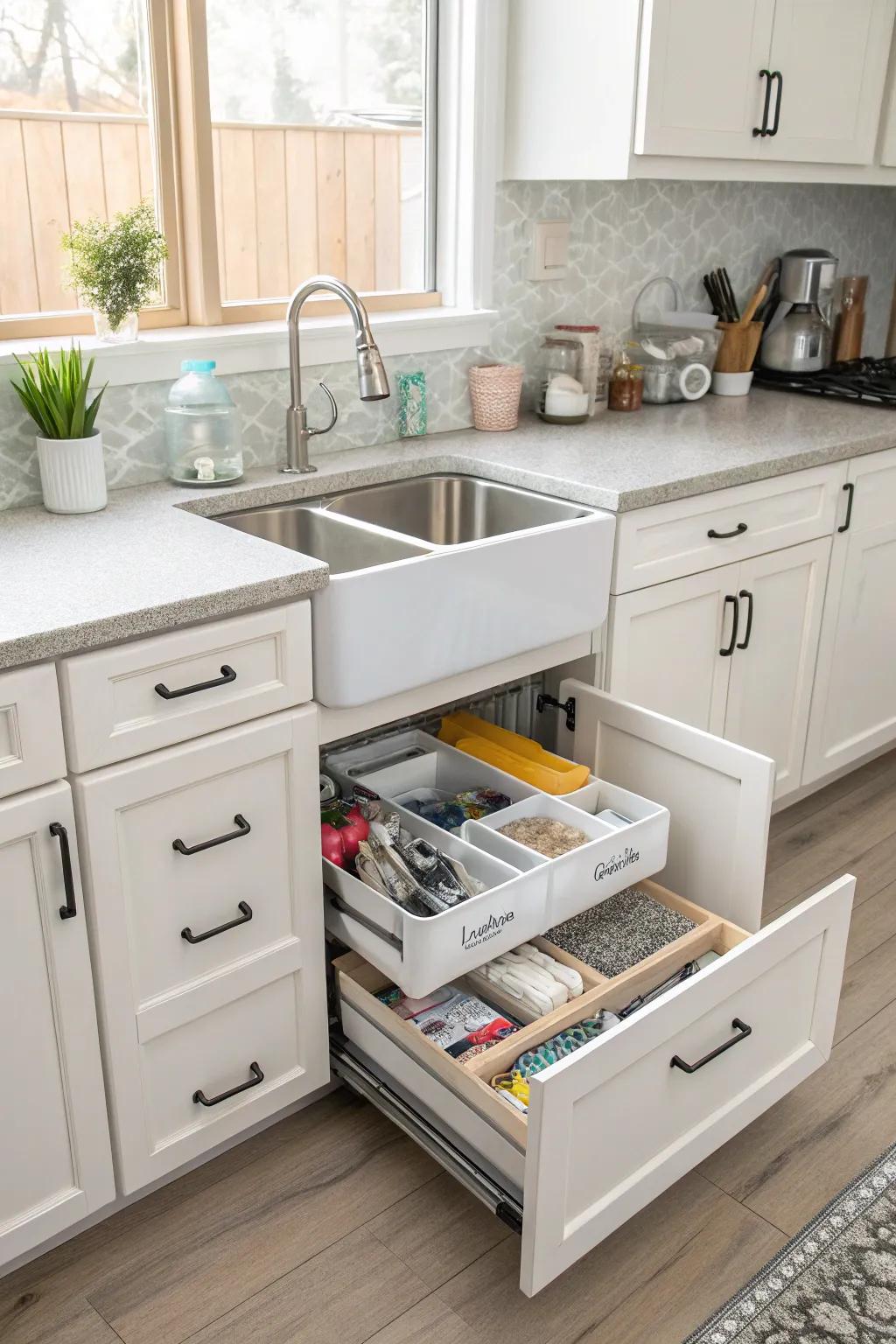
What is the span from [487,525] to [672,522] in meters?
0.36

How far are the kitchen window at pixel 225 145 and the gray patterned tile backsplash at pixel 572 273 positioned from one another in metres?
0.16

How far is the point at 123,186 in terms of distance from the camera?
2102mm

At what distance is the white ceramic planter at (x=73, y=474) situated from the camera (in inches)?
72.4

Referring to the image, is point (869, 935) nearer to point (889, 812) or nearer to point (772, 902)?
point (772, 902)

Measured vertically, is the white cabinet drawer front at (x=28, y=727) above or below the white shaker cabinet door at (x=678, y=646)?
above

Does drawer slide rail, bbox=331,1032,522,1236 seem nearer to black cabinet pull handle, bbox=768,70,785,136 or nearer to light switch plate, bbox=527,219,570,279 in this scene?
light switch plate, bbox=527,219,570,279

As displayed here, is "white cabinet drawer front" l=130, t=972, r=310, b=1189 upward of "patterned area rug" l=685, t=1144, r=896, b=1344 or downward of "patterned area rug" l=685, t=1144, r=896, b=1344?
upward

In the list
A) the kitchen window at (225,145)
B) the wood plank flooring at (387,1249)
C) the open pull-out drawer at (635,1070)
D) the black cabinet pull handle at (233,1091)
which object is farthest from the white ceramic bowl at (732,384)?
the black cabinet pull handle at (233,1091)

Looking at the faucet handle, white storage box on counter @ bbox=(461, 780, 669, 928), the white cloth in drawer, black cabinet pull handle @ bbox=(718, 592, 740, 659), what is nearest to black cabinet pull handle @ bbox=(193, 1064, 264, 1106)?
the white cloth in drawer

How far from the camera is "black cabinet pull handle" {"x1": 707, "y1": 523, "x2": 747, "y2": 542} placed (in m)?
2.27

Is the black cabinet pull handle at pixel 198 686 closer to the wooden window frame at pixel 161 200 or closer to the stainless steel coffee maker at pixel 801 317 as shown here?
the wooden window frame at pixel 161 200

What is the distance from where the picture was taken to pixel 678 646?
232cm

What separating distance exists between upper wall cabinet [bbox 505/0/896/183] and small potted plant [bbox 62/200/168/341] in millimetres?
884

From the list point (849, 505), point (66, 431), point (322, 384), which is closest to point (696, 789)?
point (849, 505)
